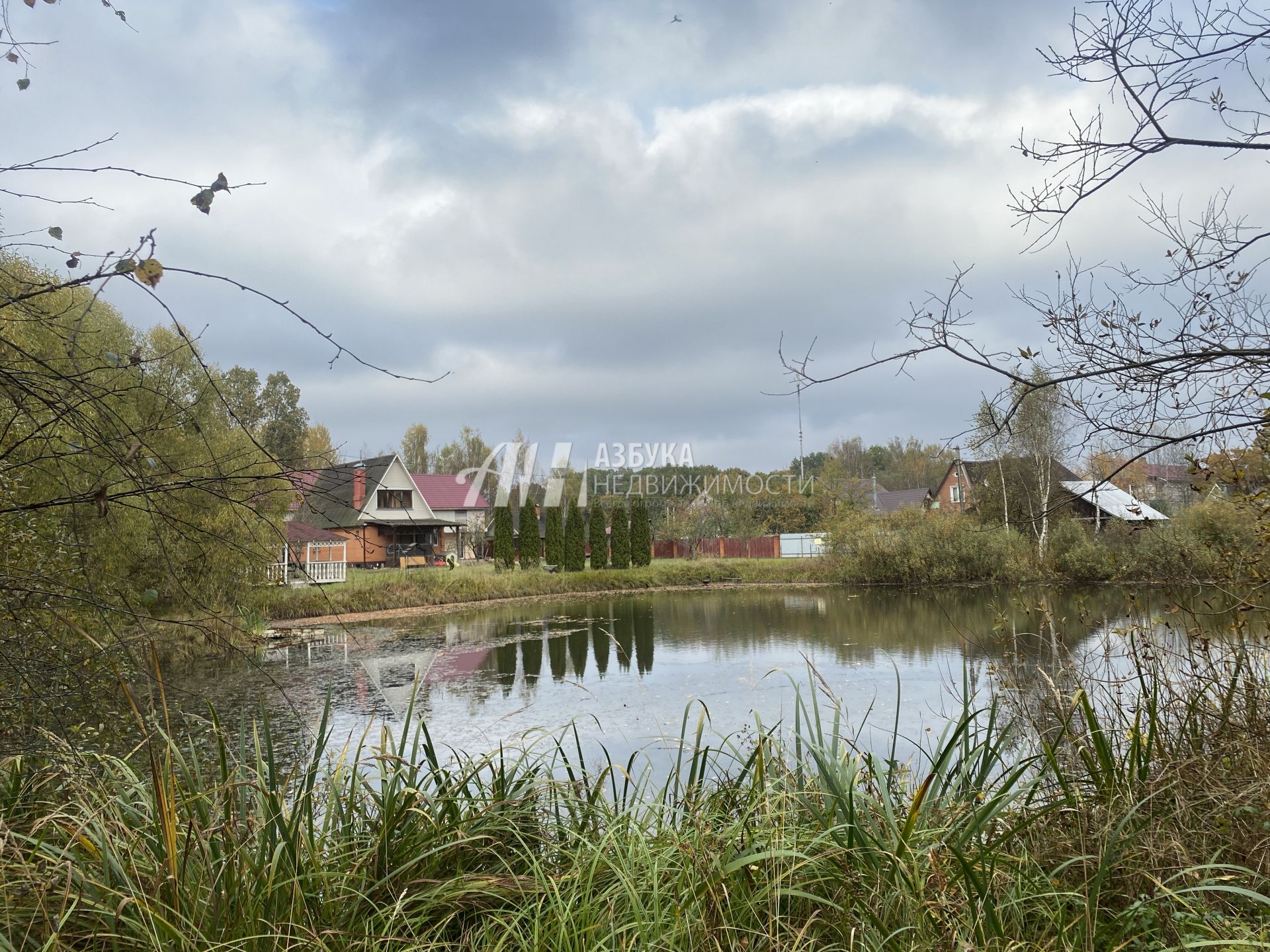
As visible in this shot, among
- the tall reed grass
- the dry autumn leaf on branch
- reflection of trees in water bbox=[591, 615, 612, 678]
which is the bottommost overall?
reflection of trees in water bbox=[591, 615, 612, 678]

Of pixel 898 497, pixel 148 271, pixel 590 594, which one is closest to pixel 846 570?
pixel 590 594

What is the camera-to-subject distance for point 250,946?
1.76 m

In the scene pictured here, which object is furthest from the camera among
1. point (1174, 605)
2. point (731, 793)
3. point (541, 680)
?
point (541, 680)

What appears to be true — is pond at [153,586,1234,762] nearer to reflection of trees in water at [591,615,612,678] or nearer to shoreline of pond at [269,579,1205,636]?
reflection of trees in water at [591,615,612,678]

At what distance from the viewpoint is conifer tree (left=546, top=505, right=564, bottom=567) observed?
2872 centimetres

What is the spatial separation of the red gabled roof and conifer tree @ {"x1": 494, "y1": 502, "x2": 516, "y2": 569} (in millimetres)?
10515

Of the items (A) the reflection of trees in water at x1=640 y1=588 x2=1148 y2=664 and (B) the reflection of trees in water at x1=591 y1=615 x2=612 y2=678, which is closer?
(B) the reflection of trees in water at x1=591 y1=615 x2=612 y2=678

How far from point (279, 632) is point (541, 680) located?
7609 mm

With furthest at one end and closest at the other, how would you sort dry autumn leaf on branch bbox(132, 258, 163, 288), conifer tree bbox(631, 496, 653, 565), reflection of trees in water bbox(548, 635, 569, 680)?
conifer tree bbox(631, 496, 653, 565)
reflection of trees in water bbox(548, 635, 569, 680)
dry autumn leaf on branch bbox(132, 258, 163, 288)

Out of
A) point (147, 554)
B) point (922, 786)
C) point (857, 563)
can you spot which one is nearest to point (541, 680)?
point (147, 554)

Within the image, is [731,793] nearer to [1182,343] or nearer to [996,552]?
[1182,343]

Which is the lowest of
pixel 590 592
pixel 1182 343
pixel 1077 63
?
pixel 590 592

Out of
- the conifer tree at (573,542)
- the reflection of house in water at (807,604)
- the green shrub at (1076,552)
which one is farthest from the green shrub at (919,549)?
the conifer tree at (573,542)

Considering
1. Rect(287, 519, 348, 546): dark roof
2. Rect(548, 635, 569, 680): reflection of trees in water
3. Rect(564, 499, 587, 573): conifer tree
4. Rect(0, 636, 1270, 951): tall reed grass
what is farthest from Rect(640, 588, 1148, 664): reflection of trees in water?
Rect(287, 519, 348, 546): dark roof
